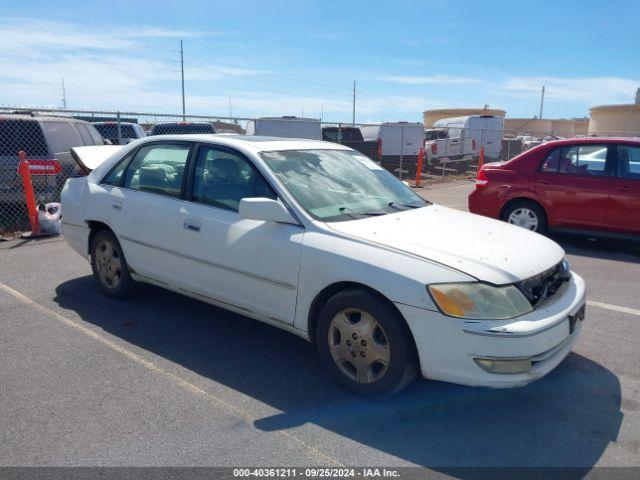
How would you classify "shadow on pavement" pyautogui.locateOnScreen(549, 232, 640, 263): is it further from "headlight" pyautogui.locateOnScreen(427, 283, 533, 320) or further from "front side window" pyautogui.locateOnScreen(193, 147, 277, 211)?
"front side window" pyautogui.locateOnScreen(193, 147, 277, 211)

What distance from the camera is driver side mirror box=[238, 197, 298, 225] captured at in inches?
143

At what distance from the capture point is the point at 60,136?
29.1ft

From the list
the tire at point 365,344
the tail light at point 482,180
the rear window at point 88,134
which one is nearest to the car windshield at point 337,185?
the tire at point 365,344

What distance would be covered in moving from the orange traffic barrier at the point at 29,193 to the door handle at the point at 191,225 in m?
4.57

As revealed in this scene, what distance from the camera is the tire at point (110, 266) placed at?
501 centimetres

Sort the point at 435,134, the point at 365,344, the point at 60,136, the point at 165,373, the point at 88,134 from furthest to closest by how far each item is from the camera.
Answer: the point at 435,134 → the point at 88,134 → the point at 60,136 → the point at 165,373 → the point at 365,344

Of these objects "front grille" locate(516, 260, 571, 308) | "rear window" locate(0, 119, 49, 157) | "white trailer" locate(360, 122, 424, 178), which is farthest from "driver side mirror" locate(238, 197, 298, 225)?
"white trailer" locate(360, 122, 424, 178)

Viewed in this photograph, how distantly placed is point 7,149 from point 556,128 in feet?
197

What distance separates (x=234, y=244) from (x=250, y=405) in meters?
1.14

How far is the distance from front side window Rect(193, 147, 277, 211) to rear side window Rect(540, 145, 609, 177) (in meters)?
5.41

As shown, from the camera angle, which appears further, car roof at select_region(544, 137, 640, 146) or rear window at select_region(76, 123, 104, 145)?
rear window at select_region(76, 123, 104, 145)

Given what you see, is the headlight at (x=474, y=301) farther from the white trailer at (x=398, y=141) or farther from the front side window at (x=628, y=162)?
the white trailer at (x=398, y=141)

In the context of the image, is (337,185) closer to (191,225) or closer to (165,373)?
(191,225)

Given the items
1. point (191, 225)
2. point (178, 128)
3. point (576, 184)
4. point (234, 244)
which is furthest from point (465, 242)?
point (178, 128)
